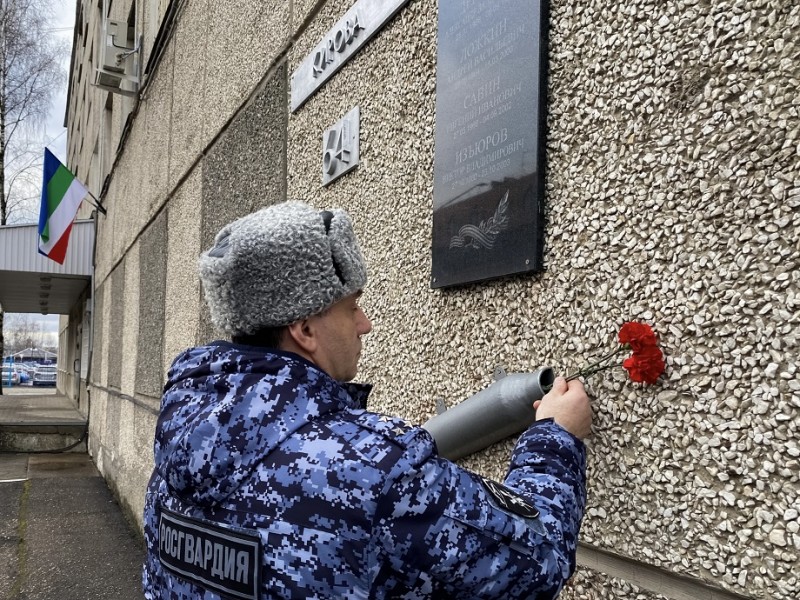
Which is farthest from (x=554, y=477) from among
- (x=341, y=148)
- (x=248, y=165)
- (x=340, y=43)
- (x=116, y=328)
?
(x=116, y=328)

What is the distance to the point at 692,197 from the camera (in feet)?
4.63

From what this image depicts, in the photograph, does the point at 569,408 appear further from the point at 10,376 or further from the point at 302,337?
the point at 10,376

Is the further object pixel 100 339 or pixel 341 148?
pixel 100 339

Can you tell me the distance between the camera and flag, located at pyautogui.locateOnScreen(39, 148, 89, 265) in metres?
10.0

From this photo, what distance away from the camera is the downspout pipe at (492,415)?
5.54ft

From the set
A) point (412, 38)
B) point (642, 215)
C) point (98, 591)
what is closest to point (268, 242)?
point (642, 215)

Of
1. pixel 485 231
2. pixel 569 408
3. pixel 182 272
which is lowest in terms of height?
pixel 569 408

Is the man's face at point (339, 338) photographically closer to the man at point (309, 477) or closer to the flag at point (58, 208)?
the man at point (309, 477)

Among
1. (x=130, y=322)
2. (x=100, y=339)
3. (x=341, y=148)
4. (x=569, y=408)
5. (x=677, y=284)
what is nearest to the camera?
(x=677, y=284)

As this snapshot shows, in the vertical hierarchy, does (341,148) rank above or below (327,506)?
above

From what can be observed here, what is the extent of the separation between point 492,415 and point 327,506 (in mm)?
728

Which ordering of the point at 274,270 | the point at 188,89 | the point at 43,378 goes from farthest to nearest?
the point at 43,378 < the point at 188,89 < the point at 274,270

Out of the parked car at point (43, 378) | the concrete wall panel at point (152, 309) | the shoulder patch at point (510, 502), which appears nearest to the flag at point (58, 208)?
the concrete wall panel at point (152, 309)

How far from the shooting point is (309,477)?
1.15 meters
